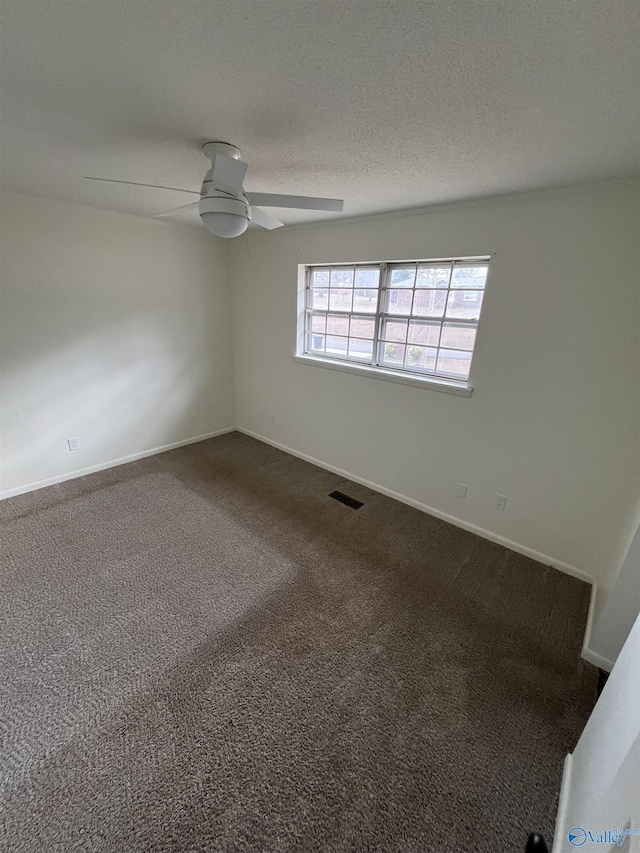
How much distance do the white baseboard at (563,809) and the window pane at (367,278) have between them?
309 centimetres

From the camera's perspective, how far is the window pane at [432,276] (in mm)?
2582

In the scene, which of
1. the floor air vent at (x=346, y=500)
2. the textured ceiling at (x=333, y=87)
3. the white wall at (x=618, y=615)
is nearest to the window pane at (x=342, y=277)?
the textured ceiling at (x=333, y=87)

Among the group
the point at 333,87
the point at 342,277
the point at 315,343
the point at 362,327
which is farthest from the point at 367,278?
the point at 333,87

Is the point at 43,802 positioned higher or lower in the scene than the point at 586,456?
lower

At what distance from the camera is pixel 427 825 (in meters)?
1.13

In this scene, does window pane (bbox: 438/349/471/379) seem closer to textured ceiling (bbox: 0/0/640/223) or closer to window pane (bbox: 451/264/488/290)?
window pane (bbox: 451/264/488/290)

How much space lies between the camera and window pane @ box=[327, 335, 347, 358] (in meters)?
3.36

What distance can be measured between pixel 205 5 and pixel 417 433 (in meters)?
2.56

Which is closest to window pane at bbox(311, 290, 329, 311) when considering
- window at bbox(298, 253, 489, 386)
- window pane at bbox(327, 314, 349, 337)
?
window at bbox(298, 253, 489, 386)

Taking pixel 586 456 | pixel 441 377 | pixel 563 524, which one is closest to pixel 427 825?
pixel 563 524

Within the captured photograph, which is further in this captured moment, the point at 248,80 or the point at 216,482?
the point at 216,482

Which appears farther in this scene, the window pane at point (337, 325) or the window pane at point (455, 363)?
the window pane at point (337, 325)

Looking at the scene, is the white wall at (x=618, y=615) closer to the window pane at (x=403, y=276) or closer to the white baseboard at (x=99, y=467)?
the window pane at (x=403, y=276)

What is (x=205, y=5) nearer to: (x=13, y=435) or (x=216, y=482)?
(x=216, y=482)
